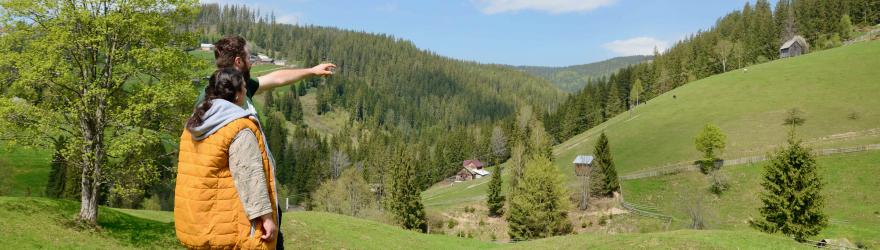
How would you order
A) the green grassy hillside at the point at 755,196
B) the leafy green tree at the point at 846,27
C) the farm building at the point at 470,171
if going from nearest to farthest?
the green grassy hillside at the point at 755,196, the leafy green tree at the point at 846,27, the farm building at the point at 470,171

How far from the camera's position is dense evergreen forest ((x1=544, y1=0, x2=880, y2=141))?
464ft

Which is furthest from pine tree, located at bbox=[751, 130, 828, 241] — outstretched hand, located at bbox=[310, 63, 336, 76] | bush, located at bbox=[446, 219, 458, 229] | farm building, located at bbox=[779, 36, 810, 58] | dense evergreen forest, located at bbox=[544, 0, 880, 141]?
farm building, located at bbox=[779, 36, 810, 58]

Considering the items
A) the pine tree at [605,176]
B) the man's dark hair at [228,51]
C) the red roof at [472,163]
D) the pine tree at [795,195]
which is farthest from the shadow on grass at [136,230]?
the red roof at [472,163]

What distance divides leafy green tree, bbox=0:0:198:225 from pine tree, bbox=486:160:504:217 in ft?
205

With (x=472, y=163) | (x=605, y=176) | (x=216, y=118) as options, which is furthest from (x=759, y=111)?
(x=216, y=118)

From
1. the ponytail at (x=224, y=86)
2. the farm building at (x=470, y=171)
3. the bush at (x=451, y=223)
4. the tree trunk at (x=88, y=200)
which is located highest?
Answer: the ponytail at (x=224, y=86)

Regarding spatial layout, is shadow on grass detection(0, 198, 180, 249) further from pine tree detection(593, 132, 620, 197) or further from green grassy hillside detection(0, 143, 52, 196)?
pine tree detection(593, 132, 620, 197)

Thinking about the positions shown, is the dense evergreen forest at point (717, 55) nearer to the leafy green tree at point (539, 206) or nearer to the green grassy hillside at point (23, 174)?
the leafy green tree at point (539, 206)

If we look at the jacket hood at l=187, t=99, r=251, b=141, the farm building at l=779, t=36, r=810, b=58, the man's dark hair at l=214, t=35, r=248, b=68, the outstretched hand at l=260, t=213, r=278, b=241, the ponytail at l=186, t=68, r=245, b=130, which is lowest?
the outstretched hand at l=260, t=213, r=278, b=241

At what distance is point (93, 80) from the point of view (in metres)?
19.8

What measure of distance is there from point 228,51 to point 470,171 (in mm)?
136800

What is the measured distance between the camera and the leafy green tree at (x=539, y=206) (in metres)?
62.2

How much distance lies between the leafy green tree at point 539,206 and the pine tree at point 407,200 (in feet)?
49.5

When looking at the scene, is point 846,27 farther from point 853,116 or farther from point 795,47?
point 853,116
